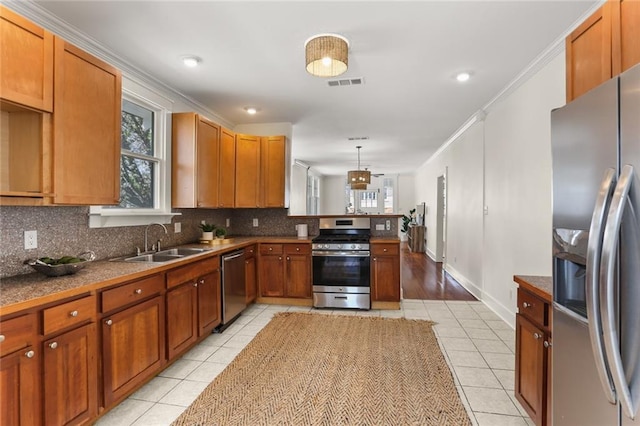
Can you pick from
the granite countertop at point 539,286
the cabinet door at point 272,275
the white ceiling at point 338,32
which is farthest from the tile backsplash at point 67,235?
the granite countertop at point 539,286

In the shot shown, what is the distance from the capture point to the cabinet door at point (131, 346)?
182 cm

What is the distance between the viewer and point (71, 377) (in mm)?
1586

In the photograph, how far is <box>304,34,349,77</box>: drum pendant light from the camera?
2180mm

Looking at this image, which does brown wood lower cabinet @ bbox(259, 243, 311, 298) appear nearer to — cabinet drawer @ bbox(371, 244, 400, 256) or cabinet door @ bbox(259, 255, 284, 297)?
cabinet door @ bbox(259, 255, 284, 297)

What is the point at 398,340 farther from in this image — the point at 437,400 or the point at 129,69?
the point at 129,69

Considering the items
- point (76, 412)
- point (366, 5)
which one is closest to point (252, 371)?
point (76, 412)

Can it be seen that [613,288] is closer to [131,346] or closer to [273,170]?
[131,346]

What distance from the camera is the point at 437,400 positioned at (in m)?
2.07

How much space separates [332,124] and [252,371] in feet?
11.9

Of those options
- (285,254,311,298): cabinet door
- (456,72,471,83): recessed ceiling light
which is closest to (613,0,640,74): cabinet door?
(456,72,471,83): recessed ceiling light

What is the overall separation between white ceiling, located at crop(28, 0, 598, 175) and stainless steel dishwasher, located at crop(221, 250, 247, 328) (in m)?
1.89

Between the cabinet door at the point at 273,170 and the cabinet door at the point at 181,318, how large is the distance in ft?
6.24

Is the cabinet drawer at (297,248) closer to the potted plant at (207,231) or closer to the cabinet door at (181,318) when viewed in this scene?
the potted plant at (207,231)

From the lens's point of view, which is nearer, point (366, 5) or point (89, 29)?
point (366, 5)
